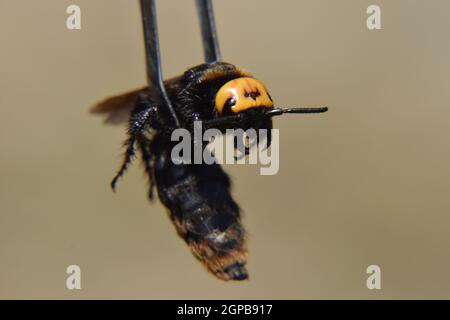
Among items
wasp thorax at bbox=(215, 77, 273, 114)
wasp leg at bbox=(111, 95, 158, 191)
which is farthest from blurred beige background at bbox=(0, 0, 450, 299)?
wasp thorax at bbox=(215, 77, 273, 114)

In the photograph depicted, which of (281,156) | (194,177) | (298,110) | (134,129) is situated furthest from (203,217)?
(281,156)

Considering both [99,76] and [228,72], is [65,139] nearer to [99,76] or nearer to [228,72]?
[99,76]

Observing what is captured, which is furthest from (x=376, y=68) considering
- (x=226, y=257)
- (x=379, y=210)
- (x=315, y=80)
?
(x=226, y=257)

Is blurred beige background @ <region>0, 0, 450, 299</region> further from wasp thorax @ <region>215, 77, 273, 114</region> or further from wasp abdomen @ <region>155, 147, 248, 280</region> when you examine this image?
wasp thorax @ <region>215, 77, 273, 114</region>

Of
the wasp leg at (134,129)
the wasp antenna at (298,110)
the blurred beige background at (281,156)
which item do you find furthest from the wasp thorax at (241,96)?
the blurred beige background at (281,156)

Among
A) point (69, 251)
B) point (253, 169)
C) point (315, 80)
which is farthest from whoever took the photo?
point (315, 80)

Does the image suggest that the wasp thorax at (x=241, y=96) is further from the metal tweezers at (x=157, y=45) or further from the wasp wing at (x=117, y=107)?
the wasp wing at (x=117, y=107)

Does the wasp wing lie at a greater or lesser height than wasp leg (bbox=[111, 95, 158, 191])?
greater
